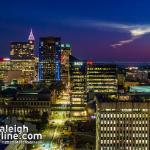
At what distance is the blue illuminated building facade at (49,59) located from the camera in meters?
122

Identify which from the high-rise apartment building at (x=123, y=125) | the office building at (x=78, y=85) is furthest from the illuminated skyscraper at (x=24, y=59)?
the high-rise apartment building at (x=123, y=125)

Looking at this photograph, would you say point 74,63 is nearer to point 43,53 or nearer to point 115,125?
point 115,125

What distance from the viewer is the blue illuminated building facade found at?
121656 mm

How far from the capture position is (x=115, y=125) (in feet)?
130

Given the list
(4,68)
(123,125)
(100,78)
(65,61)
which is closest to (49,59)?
(65,61)

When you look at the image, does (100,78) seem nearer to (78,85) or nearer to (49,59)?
(78,85)

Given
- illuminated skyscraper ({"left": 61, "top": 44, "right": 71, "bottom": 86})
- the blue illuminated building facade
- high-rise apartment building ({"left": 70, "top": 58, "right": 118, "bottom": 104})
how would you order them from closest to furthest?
high-rise apartment building ({"left": 70, "top": 58, "right": 118, "bottom": 104}), the blue illuminated building facade, illuminated skyscraper ({"left": 61, "top": 44, "right": 71, "bottom": 86})

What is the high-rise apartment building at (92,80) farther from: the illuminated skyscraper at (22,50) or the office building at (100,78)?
the illuminated skyscraper at (22,50)

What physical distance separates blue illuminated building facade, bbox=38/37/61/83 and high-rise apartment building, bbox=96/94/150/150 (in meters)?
81.0

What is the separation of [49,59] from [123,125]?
8709cm

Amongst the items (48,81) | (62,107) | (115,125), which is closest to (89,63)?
(62,107)

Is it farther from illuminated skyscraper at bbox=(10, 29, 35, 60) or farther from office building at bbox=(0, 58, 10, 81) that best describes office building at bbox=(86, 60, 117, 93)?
illuminated skyscraper at bbox=(10, 29, 35, 60)

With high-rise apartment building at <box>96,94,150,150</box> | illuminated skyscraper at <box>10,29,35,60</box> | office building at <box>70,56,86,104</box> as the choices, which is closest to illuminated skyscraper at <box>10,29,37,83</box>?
illuminated skyscraper at <box>10,29,35,60</box>

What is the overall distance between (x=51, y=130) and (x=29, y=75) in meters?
83.1
